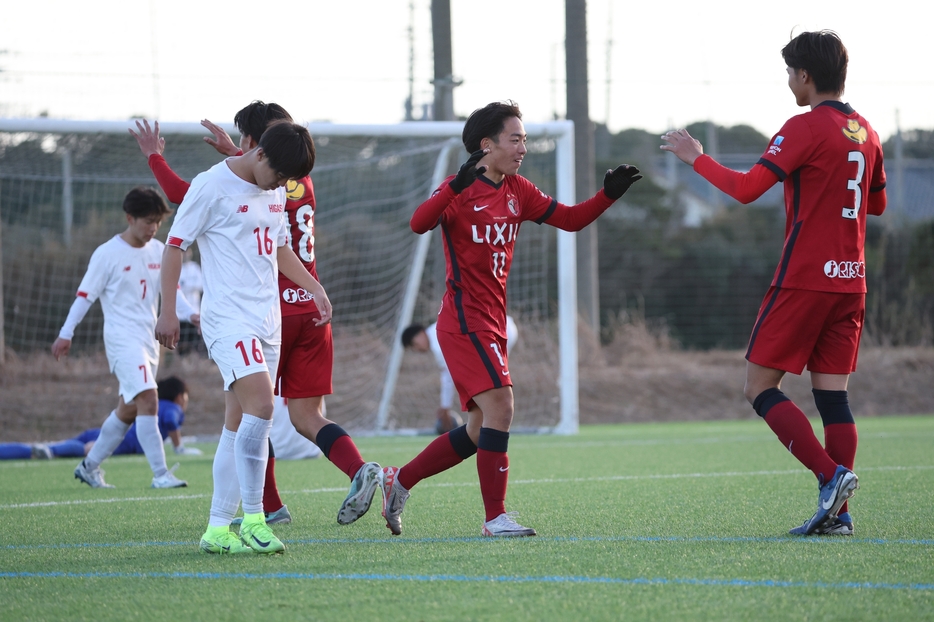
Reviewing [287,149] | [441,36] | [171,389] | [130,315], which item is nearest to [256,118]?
[287,149]

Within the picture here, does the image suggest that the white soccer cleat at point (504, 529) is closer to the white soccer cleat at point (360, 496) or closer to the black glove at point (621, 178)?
the white soccer cleat at point (360, 496)

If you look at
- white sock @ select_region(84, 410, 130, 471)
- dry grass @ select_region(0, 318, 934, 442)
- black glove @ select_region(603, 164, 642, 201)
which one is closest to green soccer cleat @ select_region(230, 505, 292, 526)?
black glove @ select_region(603, 164, 642, 201)

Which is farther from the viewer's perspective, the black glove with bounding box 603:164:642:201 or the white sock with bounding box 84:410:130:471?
the white sock with bounding box 84:410:130:471

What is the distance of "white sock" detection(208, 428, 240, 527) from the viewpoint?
3.97 meters

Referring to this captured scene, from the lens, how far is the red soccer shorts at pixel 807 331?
414 cm

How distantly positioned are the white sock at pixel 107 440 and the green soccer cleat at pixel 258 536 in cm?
343

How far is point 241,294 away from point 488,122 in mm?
1373

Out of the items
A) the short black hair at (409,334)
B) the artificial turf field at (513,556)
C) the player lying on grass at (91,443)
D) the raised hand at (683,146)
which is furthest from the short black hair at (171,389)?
the raised hand at (683,146)

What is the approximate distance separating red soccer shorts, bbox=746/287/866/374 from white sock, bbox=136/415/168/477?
4175 mm

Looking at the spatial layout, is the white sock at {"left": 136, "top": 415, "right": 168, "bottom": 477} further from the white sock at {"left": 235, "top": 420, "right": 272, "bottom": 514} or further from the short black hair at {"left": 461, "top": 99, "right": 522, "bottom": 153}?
the short black hair at {"left": 461, "top": 99, "right": 522, "bottom": 153}

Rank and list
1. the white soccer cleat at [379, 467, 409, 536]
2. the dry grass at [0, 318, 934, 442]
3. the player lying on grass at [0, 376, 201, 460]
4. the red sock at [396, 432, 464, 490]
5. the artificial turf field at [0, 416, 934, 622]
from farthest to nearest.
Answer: the dry grass at [0, 318, 934, 442] < the player lying on grass at [0, 376, 201, 460] < the red sock at [396, 432, 464, 490] < the white soccer cleat at [379, 467, 409, 536] < the artificial turf field at [0, 416, 934, 622]

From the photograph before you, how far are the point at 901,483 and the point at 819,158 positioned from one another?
250 cm

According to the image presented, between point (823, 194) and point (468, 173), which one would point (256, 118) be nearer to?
point (468, 173)

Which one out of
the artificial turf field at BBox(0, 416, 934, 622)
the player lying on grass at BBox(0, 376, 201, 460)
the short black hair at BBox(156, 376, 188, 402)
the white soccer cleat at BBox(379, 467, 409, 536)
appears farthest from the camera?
the short black hair at BBox(156, 376, 188, 402)
